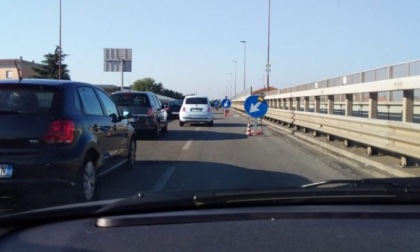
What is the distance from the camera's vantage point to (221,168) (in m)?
10.7

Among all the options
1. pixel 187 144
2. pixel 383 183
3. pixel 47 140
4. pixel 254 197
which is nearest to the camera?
pixel 254 197

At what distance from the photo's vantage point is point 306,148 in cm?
1525

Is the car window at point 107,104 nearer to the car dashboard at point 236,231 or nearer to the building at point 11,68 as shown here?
the car dashboard at point 236,231

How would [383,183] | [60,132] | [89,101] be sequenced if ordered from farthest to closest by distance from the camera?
[89,101]
[60,132]
[383,183]

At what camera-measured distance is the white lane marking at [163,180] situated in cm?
820

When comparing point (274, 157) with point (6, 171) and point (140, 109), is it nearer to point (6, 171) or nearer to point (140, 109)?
point (140, 109)

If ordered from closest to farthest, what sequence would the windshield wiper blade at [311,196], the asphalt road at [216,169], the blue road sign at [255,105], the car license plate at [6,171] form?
1. the windshield wiper blade at [311,196]
2. the car license plate at [6,171]
3. the asphalt road at [216,169]
4. the blue road sign at [255,105]

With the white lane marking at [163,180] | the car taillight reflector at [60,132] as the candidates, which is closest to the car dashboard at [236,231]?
the car taillight reflector at [60,132]

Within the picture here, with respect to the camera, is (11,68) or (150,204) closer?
(150,204)

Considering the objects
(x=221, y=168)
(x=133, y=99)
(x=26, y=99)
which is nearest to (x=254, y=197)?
(x=26, y=99)

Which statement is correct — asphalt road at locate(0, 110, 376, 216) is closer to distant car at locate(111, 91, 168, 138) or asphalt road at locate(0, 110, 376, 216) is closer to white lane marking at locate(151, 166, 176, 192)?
white lane marking at locate(151, 166, 176, 192)

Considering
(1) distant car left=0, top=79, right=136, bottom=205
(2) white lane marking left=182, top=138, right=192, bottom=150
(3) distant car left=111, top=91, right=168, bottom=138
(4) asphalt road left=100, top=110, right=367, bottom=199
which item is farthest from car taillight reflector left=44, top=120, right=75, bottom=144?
(3) distant car left=111, top=91, right=168, bottom=138

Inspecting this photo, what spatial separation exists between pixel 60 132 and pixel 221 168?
474 cm

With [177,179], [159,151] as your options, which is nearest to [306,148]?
[159,151]
